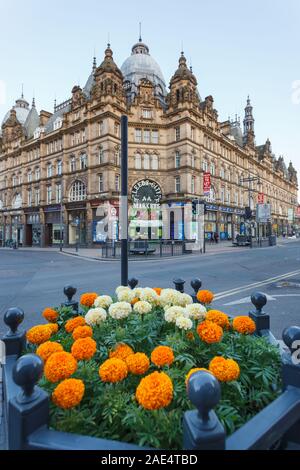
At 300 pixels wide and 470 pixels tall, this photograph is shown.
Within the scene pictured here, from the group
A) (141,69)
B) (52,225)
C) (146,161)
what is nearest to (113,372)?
(146,161)

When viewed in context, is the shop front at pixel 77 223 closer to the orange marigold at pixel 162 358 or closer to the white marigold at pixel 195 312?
the white marigold at pixel 195 312

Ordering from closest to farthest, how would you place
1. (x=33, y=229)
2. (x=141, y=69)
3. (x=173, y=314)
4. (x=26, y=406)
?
(x=26, y=406), (x=173, y=314), (x=141, y=69), (x=33, y=229)

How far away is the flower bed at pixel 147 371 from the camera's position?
4.82ft

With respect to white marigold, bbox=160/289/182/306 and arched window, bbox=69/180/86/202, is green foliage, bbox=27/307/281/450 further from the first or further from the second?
arched window, bbox=69/180/86/202

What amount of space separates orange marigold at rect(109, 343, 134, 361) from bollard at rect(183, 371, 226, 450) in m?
0.85

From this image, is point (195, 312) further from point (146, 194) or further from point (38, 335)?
point (146, 194)

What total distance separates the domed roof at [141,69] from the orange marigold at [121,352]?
40010 millimetres

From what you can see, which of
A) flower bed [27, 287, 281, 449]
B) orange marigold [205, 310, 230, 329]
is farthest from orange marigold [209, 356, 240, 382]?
orange marigold [205, 310, 230, 329]

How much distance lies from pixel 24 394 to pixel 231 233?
4385 centimetres

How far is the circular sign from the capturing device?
32.5 metres

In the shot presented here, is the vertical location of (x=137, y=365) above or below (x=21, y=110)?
below

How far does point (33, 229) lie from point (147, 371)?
139 ft

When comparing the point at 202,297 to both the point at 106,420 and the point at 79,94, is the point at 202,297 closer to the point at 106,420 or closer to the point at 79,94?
the point at 106,420

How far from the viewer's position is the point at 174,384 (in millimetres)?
1688
